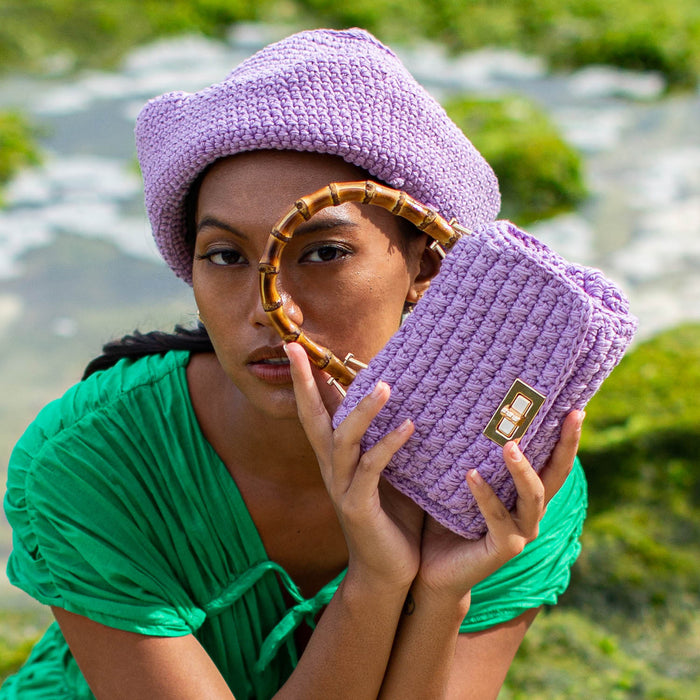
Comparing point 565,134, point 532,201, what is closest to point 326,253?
point 532,201

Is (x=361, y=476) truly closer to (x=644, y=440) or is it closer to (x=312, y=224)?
(x=312, y=224)

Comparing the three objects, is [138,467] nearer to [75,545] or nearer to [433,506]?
[75,545]

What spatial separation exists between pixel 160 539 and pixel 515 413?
0.95m

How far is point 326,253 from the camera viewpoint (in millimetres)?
2076

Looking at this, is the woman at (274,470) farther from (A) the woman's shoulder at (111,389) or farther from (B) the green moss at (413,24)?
(B) the green moss at (413,24)

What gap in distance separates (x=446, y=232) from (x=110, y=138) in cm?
570

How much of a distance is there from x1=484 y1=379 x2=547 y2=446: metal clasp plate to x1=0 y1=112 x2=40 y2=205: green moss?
5.58 meters

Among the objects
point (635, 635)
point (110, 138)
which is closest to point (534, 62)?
point (110, 138)

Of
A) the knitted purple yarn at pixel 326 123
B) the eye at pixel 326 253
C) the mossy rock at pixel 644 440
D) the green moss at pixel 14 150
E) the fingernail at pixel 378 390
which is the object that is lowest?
the fingernail at pixel 378 390

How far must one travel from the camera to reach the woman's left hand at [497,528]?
194 centimetres

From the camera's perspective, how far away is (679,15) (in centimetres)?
886

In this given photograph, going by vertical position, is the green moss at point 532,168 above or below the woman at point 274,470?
above

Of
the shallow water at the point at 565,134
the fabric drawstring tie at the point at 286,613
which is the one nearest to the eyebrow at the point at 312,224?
the fabric drawstring tie at the point at 286,613

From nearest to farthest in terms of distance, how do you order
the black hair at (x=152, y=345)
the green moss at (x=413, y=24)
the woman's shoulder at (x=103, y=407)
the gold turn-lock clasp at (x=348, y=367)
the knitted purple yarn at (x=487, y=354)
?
1. the knitted purple yarn at (x=487, y=354)
2. the gold turn-lock clasp at (x=348, y=367)
3. the woman's shoulder at (x=103, y=407)
4. the black hair at (x=152, y=345)
5. the green moss at (x=413, y=24)
